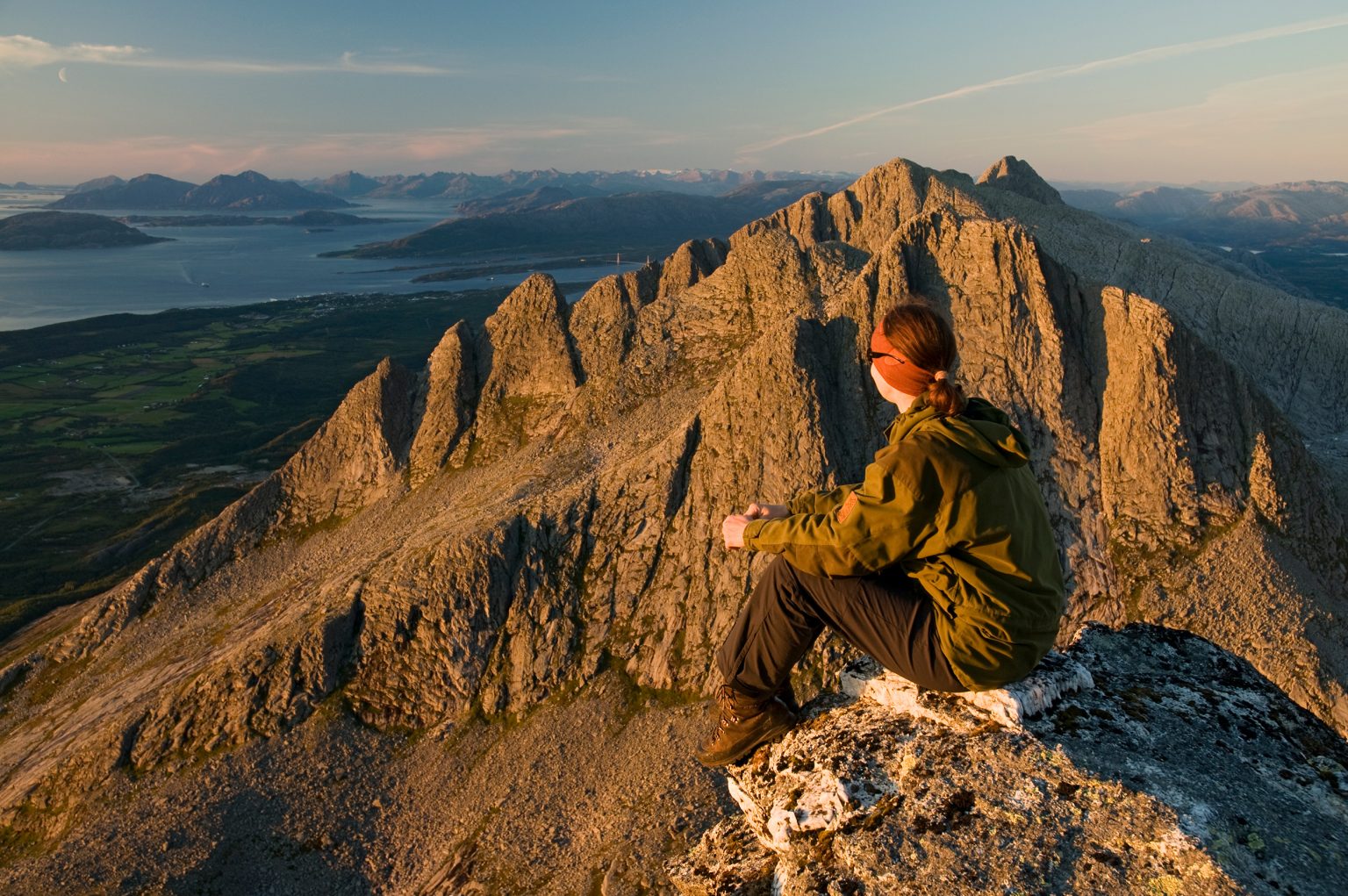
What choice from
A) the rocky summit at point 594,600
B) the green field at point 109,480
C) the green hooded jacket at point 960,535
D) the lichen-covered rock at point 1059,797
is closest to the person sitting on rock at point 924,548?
the green hooded jacket at point 960,535

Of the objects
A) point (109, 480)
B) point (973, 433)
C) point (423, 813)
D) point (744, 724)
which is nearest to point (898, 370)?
point (973, 433)

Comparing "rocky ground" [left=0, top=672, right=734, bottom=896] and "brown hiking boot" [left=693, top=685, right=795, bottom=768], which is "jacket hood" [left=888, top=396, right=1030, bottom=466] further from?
"rocky ground" [left=0, top=672, right=734, bottom=896]

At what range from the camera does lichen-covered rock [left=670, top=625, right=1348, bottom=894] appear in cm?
623

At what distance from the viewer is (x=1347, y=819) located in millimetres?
6836

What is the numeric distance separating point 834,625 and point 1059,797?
2.69 metres

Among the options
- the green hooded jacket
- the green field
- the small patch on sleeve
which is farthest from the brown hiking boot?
the green field

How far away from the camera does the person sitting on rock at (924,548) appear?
7012 millimetres

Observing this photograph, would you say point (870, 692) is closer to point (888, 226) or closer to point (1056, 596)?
point (1056, 596)

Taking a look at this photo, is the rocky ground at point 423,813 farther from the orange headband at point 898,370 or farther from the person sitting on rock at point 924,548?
the orange headband at point 898,370

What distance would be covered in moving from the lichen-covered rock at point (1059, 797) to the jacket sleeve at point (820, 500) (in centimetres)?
280

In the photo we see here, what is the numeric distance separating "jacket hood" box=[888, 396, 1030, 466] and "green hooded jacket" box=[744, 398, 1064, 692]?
0.01 m

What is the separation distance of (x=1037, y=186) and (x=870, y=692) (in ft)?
463

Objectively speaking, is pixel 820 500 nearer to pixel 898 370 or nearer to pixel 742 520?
pixel 742 520

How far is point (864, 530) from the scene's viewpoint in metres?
7.18
